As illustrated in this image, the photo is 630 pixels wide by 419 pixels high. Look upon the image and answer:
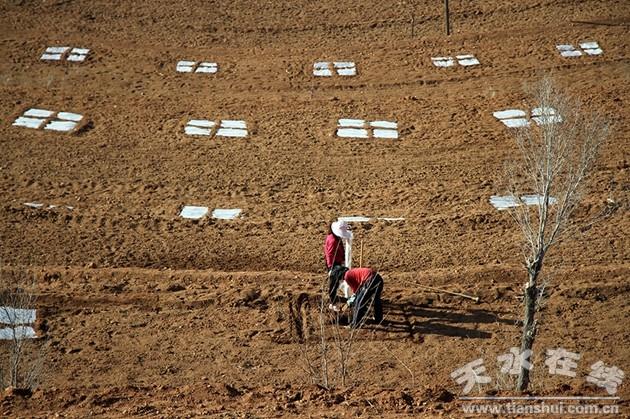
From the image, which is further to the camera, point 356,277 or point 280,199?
point 280,199

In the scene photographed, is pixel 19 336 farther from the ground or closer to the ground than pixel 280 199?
farther from the ground

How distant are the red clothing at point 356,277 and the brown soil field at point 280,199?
67 centimetres

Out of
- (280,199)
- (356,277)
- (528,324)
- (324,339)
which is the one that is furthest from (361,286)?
(280,199)

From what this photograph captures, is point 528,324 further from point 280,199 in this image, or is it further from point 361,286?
point 280,199

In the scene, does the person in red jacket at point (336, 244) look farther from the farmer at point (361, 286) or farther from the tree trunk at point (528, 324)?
the tree trunk at point (528, 324)

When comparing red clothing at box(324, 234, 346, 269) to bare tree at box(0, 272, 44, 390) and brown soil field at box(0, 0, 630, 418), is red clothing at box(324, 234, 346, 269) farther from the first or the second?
bare tree at box(0, 272, 44, 390)

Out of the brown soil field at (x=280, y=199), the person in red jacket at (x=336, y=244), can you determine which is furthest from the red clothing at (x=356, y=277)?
the brown soil field at (x=280, y=199)

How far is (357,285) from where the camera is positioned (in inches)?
500

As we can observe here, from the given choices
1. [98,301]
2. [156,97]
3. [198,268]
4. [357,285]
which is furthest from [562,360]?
[156,97]

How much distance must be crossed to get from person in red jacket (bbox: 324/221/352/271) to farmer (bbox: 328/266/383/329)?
0.55ft

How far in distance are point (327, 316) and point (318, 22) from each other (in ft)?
43.0

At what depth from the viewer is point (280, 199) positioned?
648 inches

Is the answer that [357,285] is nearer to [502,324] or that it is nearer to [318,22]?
[502,324]

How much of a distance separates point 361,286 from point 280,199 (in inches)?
167
